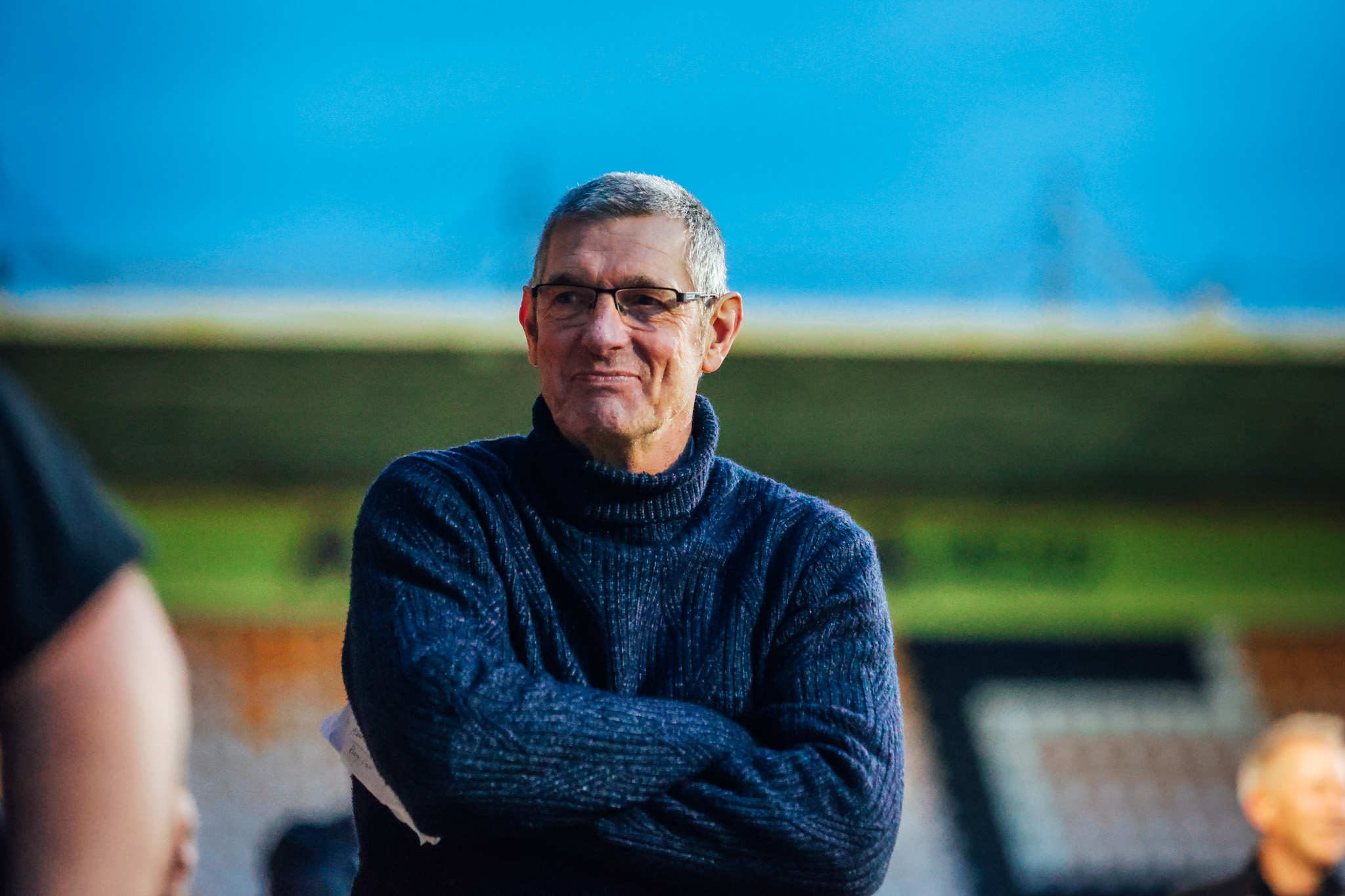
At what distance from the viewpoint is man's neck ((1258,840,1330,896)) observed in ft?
13.1

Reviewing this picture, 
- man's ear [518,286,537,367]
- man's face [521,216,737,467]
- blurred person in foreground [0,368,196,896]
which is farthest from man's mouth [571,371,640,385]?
blurred person in foreground [0,368,196,896]

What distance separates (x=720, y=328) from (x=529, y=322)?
0.27 m

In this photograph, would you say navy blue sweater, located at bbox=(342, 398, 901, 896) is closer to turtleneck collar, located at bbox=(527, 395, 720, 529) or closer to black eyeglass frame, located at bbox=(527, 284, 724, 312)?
turtleneck collar, located at bbox=(527, 395, 720, 529)

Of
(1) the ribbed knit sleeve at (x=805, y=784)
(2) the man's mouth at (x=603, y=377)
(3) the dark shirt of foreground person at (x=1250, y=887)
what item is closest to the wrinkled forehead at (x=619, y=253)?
(2) the man's mouth at (x=603, y=377)

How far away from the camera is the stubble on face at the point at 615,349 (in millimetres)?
1776

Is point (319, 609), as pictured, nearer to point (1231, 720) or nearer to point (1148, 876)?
point (1148, 876)

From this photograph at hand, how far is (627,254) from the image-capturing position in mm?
1783

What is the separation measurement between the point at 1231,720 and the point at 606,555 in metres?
9.46

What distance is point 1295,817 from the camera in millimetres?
4043

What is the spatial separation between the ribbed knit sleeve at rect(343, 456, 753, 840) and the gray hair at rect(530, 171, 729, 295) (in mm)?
444

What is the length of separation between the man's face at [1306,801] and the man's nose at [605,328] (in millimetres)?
3228

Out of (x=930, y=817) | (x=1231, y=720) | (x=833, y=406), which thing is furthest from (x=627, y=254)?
(x=1231, y=720)

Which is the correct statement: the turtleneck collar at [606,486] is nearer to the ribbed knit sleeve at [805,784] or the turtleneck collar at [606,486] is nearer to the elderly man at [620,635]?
the elderly man at [620,635]

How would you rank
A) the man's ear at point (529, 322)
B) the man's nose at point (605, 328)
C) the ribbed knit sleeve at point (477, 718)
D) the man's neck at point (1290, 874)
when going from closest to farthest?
the ribbed knit sleeve at point (477, 718)
the man's nose at point (605, 328)
the man's ear at point (529, 322)
the man's neck at point (1290, 874)
